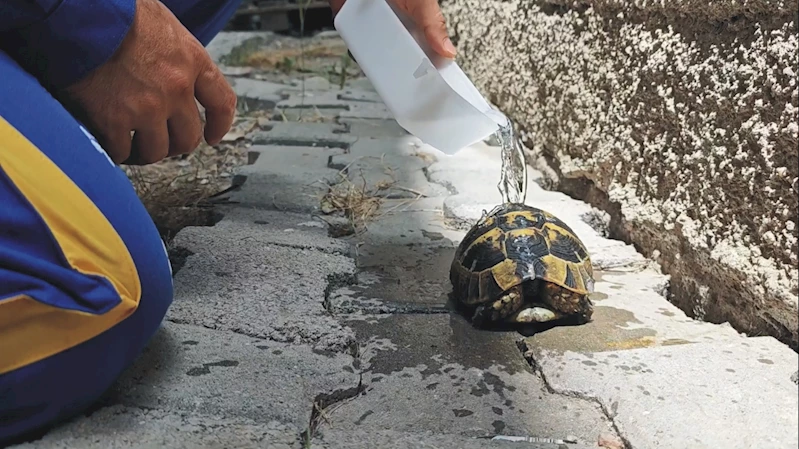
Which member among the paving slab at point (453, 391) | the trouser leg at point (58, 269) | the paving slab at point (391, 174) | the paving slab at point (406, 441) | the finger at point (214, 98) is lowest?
the paving slab at point (391, 174)

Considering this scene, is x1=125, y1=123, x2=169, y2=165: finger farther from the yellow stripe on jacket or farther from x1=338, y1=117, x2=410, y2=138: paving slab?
x1=338, y1=117, x2=410, y2=138: paving slab

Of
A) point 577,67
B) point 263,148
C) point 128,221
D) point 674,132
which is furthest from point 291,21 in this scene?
point 128,221

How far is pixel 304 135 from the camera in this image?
3.18 meters

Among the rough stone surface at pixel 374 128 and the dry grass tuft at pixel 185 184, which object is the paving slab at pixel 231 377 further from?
the rough stone surface at pixel 374 128

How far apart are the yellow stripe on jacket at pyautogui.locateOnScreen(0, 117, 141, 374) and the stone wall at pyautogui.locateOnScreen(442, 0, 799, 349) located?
1.19 meters

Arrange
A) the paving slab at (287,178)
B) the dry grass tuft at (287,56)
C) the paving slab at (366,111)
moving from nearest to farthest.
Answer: the paving slab at (287,178), the paving slab at (366,111), the dry grass tuft at (287,56)

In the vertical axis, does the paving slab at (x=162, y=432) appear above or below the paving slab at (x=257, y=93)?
above

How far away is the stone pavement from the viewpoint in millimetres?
1188

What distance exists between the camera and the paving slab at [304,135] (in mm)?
3092

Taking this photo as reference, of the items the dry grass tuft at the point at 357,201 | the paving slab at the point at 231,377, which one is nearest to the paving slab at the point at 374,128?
the dry grass tuft at the point at 357,201

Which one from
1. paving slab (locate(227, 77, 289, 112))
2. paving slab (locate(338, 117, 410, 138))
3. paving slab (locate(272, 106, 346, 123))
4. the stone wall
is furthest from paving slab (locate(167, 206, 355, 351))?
paving slab (locate(227, 77, 289, 112))

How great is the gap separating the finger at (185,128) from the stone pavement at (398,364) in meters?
0.33

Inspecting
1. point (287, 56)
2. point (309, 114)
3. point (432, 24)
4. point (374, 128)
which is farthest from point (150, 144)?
point (287, 56)

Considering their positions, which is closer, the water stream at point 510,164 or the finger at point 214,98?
the finger at point 214,98
